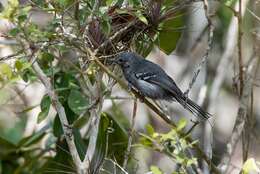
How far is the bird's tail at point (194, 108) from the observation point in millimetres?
4730

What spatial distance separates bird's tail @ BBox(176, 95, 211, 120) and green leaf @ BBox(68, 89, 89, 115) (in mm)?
697

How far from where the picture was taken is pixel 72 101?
5.12 metres

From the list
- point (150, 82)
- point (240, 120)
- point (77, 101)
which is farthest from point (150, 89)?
point (240, 120)

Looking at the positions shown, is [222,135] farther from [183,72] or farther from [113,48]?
[113,48]

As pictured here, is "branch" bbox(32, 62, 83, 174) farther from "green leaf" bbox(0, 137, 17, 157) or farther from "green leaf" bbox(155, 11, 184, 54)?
"green leaf" bbox(0, 137, 17, 157)

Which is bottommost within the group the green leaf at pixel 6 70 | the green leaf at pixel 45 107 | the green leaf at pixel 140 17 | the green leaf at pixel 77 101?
the green leaf at pixel 77 101

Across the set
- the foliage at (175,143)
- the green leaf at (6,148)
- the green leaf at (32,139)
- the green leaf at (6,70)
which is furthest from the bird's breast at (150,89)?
the green leaf at (6,70)

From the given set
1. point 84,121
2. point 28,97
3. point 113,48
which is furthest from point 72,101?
point 28,97

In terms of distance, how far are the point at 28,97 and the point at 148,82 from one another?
Result: 194 cm

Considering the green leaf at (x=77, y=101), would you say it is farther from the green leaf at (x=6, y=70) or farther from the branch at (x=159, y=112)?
the green leaf at (x=6, y=70)

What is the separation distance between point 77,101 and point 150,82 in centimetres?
58

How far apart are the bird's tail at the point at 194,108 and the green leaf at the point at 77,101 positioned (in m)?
0.70

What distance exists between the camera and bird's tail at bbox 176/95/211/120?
4730 mm

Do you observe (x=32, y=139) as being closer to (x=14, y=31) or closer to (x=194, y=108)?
(x=194, y=108)
